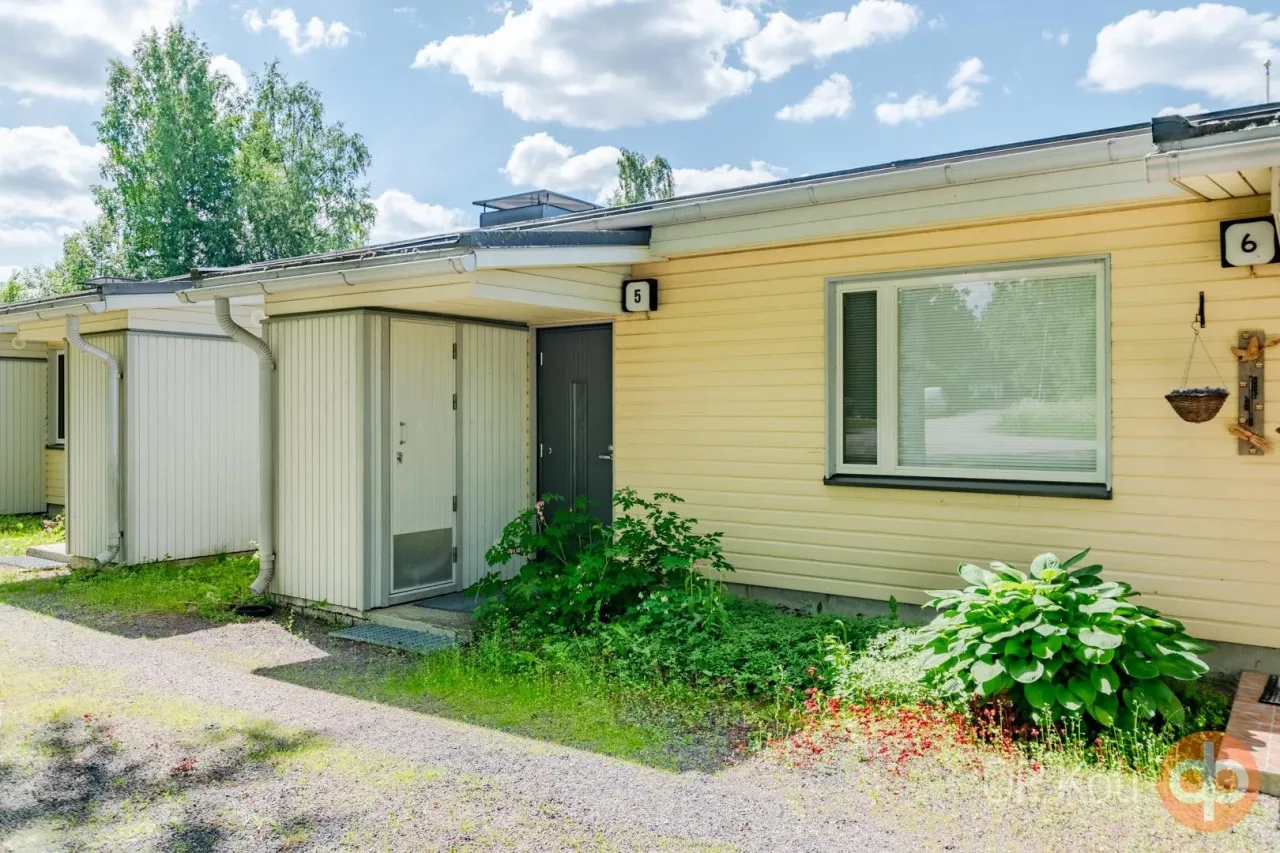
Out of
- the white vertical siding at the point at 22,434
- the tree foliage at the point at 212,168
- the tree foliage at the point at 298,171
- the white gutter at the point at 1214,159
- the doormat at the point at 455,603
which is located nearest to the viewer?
the white gutter at the point at 1214,159

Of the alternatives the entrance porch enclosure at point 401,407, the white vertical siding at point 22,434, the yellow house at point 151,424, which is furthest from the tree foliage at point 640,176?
the entrance porch enclosure at point 401,407

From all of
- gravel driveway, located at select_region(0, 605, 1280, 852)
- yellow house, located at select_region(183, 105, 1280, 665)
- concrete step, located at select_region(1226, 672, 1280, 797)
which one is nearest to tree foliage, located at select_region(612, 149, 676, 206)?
yellow house, located at select_region(183, 105, 1280, 665)

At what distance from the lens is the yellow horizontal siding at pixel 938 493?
4.41 m

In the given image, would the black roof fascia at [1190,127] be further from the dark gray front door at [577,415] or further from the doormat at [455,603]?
the doormat at [455,603]

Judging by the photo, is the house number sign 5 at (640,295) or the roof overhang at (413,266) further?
the house number sign 5 at (640,295)

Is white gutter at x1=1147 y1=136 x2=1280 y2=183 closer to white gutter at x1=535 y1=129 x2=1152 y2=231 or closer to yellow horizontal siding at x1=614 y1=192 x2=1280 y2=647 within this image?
white gutter at x1=535 y1=129 x2=1152 y2=231

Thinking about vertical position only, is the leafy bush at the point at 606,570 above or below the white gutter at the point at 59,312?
below

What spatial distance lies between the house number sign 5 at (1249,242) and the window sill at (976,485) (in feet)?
4.28

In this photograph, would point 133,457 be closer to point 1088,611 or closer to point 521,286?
point 521,286

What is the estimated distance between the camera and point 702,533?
6215 millimetres

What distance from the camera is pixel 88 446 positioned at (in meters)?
8.49

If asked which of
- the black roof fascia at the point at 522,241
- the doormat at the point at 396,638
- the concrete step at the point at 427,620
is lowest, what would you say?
the doormat at the point at 396,638

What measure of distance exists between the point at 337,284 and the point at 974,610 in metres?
4.31

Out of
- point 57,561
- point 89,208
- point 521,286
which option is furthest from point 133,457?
point 89,208
